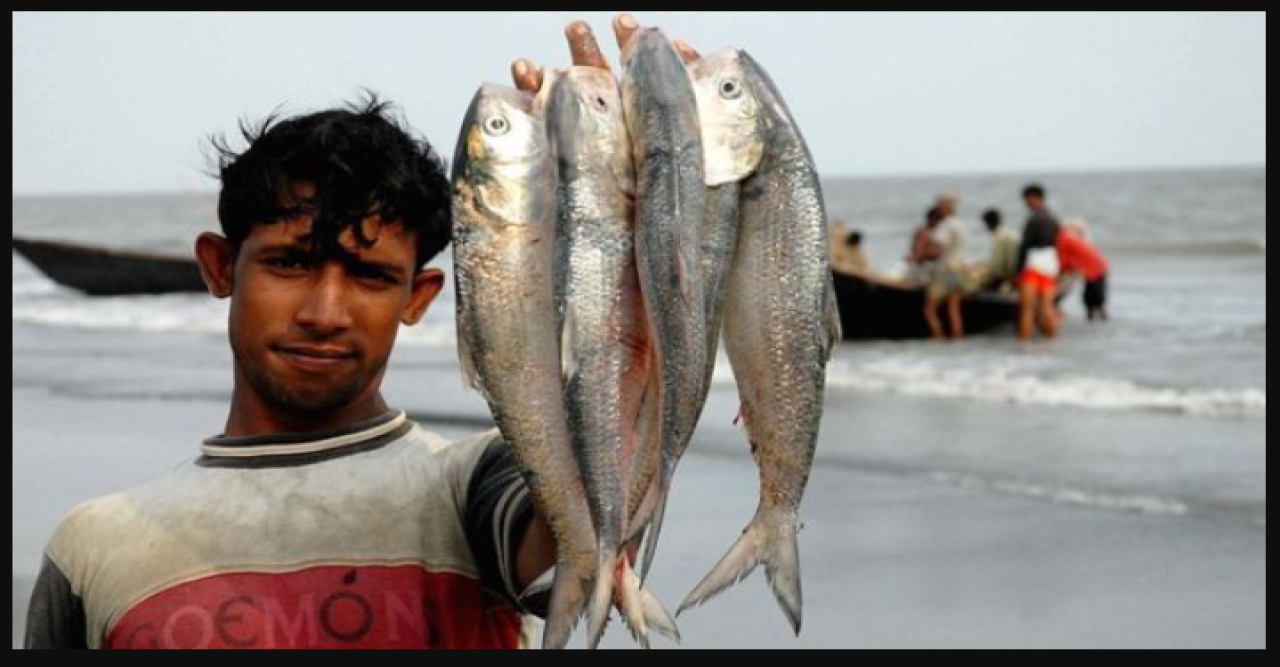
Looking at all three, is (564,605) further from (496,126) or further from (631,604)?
(496,126)

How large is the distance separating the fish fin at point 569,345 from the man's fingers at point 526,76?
317mm

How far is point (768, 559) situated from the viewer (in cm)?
238

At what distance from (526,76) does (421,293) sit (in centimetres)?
65

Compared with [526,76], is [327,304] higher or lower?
lower

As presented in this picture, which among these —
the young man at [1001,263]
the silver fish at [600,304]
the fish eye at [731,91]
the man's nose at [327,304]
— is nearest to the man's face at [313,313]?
the man's nose at [327,304]

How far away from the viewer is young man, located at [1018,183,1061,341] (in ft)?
59.4

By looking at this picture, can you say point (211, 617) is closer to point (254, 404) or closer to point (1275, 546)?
point (254, 404)

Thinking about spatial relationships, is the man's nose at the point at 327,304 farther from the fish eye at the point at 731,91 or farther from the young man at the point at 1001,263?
the young man at the point at 1001,263

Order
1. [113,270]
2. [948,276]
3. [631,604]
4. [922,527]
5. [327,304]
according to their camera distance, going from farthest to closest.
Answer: [113,270] < [948,276] < [922,527] < [327,304] < [631,604]

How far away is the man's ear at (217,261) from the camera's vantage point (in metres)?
2.85

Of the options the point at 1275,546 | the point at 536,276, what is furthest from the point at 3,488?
the point at 536,276

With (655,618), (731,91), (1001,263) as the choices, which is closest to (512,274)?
(731,91)

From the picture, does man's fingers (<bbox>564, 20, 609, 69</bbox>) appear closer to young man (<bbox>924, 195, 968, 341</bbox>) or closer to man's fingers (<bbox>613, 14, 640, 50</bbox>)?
man's fingers (<bbox>613, 14, 640, 50</bbox>)

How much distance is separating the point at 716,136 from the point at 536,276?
294mm
